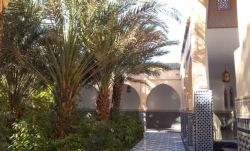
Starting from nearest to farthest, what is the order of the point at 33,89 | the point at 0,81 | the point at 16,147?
the point at 16,147
the point at 0,81
the point at 33,89

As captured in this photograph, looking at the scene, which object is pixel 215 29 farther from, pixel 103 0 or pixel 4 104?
pixel 4 104

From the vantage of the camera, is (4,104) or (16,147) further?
(4,104)

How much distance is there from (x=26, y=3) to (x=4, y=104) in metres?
3.11

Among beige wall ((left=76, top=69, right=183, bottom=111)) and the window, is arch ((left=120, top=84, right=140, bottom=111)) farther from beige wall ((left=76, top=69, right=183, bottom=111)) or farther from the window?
the window

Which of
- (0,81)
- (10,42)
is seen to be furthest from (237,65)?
(0,81)

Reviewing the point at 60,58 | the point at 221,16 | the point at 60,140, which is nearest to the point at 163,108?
the point at 221,16

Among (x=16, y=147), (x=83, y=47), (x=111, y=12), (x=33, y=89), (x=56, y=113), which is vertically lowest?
(x=16, y=147)

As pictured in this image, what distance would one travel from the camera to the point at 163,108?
22.4m

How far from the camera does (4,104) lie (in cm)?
932

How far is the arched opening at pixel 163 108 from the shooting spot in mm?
21938

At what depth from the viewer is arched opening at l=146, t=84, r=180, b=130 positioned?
21938mm

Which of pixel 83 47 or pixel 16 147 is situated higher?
pixel 83 47

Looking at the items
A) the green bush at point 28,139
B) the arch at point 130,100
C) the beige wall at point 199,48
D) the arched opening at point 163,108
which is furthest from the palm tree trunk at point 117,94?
the arch at point 130,100

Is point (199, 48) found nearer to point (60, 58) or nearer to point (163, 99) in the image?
point (60, 58)
